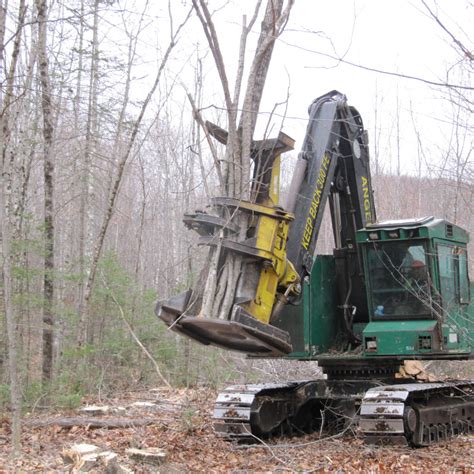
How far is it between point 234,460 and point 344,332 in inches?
106

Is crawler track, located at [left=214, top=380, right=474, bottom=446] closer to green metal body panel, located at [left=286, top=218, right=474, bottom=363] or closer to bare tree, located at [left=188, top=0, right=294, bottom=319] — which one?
green metal body panel, located at [left=286, top=218, right=474, bottom=363]

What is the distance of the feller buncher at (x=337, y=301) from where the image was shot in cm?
754

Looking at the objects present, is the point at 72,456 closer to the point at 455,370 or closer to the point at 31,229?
the point at 31,229

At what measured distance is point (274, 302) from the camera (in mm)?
7969

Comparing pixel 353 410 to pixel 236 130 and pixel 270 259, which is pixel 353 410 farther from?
pixel 236 130

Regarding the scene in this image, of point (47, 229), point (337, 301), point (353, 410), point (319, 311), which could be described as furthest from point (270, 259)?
point (47, 229)

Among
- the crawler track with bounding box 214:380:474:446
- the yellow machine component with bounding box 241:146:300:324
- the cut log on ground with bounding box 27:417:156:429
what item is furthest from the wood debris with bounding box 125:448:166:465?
the cut log on ground with bounding box 27:417:156:429

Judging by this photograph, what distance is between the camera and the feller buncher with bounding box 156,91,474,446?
24.7ft

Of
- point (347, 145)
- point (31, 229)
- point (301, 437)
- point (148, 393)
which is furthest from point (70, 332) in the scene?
point (347, 145)

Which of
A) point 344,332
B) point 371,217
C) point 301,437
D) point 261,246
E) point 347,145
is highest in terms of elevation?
point 347,145

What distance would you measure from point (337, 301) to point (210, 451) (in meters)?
2.87

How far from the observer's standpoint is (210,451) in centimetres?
840

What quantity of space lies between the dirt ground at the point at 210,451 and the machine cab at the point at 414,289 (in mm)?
1227

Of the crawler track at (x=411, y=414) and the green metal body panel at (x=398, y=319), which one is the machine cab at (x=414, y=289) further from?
the crawler track at (x=411, y=414)
